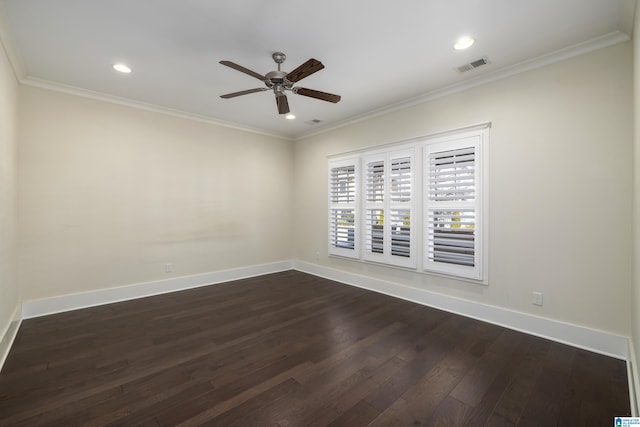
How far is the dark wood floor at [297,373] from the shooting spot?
173 centimetres

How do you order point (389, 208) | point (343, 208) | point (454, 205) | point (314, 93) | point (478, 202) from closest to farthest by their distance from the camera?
point (314, 93) → point (478, 202) → point (454, 205) → point (389, 208) → point (343, 208)

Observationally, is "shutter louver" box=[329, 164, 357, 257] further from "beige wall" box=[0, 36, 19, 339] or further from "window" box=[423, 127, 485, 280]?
"beige wall" box=[0, 36, 19, 339]

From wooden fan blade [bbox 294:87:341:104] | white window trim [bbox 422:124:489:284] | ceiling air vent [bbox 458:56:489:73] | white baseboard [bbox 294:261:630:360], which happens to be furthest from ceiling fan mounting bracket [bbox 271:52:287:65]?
white baseboard [bbox 294:261:630:360]

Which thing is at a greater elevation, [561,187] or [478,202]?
[561,187]

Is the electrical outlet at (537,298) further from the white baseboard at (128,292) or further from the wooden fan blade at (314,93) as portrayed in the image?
the white baseboard at (128,292)

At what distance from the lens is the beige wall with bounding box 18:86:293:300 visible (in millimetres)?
Answer: 3361

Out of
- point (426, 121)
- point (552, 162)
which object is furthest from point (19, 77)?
point (552, 162)

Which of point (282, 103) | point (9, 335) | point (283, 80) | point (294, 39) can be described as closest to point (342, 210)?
point (282, 103)

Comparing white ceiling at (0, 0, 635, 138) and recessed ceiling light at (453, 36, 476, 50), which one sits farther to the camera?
recessed ceiling light at (453, 36, 476, 50)

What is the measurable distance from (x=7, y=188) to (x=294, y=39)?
10.4 feet

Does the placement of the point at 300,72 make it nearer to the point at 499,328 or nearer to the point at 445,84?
the point at 445,84

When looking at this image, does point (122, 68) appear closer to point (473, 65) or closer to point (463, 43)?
point (463, 43)

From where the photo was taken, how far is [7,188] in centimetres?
271

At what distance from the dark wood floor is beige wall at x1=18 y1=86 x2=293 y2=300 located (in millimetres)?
747
